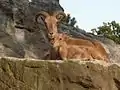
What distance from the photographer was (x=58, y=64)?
5.70m

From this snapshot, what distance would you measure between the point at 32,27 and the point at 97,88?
7.14 m

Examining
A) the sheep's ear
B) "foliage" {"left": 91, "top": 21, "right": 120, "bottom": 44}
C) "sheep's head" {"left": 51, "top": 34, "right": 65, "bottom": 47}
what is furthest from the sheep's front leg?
"foliage" {"left": 91, "top": 21, "right": 120, "bottom": 44}

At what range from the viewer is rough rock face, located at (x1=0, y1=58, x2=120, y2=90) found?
18.1ft

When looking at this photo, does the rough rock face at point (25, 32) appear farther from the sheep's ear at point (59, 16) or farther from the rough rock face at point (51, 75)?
the rough rock face at point (51, 75)

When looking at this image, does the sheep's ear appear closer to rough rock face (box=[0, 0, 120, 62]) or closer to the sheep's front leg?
the sheep's front leg

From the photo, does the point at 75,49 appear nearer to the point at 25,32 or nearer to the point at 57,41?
the point at 57,41

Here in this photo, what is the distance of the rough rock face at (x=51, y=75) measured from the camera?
553 centimetres

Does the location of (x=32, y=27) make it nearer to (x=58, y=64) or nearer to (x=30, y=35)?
(x=30, y=35)

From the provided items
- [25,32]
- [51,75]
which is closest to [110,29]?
[25,32]

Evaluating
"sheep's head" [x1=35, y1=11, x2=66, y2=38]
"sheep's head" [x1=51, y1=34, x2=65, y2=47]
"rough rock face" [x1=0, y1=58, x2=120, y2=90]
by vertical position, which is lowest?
"rough rock face" [x1=0, y1=58, x2=120, y2=90]

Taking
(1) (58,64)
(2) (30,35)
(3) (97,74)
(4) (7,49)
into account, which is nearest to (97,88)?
(3) (97,74)

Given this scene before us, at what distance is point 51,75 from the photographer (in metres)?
5.62

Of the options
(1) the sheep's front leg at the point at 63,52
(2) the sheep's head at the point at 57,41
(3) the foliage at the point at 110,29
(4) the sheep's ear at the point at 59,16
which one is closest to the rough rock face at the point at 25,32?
(4) the sheep's ear at the point at 59,16

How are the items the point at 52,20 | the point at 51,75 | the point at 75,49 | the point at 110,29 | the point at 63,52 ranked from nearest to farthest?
the point at 51,75 < the point at 63,52 < the point at 52,20 < the point at 75,49 < the point at 110,29
